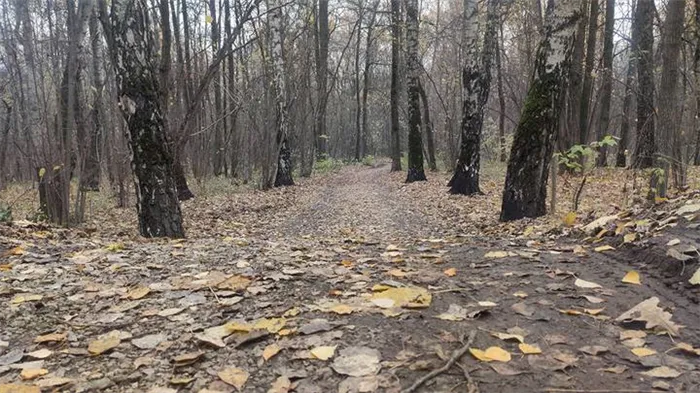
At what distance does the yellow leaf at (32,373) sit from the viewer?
2.09 metres

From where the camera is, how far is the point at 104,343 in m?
2.39

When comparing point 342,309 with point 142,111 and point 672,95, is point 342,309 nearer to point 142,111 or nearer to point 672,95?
point 142,111

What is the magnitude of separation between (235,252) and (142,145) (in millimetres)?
2469

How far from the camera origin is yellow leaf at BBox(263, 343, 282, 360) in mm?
2193

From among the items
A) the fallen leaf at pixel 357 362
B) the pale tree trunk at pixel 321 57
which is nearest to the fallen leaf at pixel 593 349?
the fallen leaf at pixel 357 362

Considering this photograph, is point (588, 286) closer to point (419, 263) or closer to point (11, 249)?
point (419, 263)

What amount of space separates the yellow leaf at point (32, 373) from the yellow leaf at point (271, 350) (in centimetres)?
94

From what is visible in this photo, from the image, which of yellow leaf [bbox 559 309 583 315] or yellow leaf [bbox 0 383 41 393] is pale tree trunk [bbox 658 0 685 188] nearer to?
yellow leaf [bbox 559 309 583 315]

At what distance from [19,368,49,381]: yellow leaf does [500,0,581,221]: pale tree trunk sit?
5.87 meters

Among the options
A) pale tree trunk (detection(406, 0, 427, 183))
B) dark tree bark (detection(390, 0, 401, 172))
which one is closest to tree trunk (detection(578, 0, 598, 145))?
pale tree trunk (detection(406, 0, 427, 183))

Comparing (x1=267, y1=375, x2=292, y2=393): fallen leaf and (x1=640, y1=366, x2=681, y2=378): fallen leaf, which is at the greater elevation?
(x1=640, y1=366, x2=681, y2=378): fallen leaf

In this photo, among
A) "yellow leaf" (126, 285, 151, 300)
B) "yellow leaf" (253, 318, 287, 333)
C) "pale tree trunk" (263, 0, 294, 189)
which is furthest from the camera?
"pale tree trunk" (263, 0, 294, 189)

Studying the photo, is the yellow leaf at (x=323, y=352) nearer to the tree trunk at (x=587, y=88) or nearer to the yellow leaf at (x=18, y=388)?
the yellow leaf at (x=18, y=388)

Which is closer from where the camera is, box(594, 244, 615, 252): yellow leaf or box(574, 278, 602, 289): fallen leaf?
box(574, 278, 602, 289): fallen leaf
